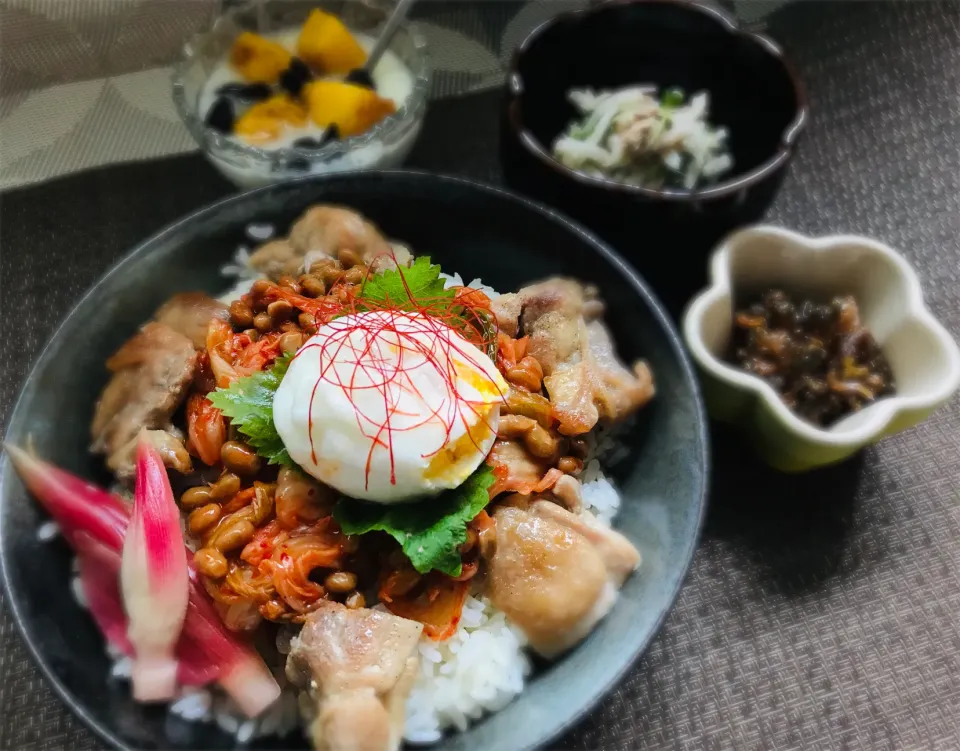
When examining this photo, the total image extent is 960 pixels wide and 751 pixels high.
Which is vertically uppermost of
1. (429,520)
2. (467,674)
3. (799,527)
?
(429,520)

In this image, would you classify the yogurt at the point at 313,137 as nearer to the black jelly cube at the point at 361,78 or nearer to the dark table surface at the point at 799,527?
the black jelly cube at the point at 361,78

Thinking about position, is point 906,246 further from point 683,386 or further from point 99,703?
point 99,703

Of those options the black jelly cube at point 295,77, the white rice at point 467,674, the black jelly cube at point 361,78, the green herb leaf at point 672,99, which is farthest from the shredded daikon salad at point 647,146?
the white rice at point 467,674

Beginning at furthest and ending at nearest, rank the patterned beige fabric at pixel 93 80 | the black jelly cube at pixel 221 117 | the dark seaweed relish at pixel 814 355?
1. the patterned beige fabric at pixel 93 80
2. the black jelly cube at pixel 221 117
3. the dark seaweed relish at pixel 814 355

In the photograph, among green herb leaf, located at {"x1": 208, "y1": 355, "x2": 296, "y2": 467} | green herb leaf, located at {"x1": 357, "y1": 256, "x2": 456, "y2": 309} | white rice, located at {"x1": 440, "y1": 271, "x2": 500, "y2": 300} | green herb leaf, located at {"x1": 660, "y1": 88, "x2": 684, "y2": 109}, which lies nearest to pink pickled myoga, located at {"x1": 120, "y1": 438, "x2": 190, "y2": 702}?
green herb leaf, located at {"x1": 208, "y1": 355, "x2": 296, "y2": 467}

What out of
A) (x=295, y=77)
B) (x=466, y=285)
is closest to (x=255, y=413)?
(x=466, y=285)

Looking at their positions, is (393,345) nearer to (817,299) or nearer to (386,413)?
(386,413)
